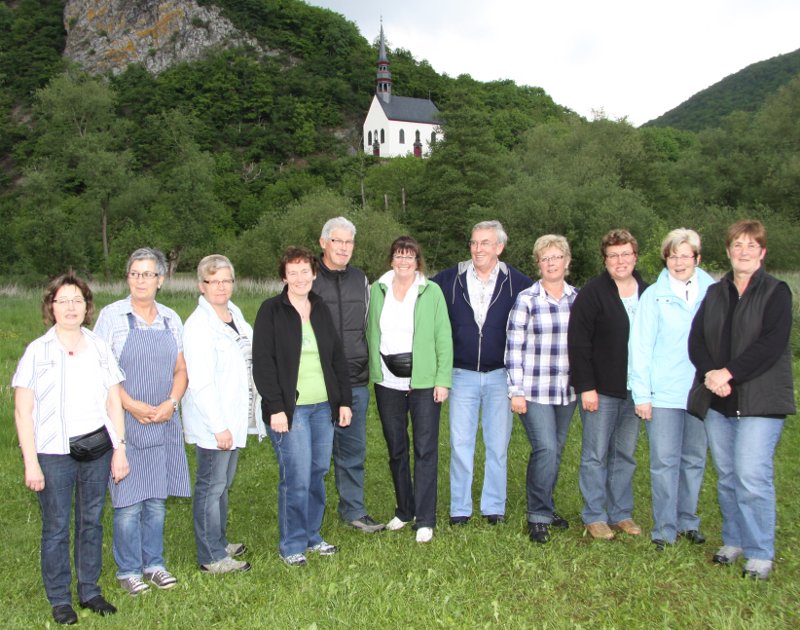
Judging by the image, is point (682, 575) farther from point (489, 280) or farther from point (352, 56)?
point (352, 56)

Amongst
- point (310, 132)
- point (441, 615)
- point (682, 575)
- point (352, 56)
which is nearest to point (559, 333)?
point (682, 575)

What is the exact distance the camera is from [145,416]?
4395 millimetres

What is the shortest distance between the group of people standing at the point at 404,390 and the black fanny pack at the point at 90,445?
1cm

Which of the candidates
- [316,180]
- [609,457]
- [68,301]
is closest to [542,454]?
[609,457]

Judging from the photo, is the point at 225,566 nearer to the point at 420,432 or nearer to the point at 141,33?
the point at 420,432

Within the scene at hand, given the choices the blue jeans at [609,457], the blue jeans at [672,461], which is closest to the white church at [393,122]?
the blue jeans at [609,457]

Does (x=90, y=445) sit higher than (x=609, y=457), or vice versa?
(x=90, y=445)

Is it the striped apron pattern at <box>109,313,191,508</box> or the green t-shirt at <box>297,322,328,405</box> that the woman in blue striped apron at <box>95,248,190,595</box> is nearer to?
the striped apron pattern at <box>109,313,191,508</box>

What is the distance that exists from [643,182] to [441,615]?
48.3 metres

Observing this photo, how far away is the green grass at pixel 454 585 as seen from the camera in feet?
12.7

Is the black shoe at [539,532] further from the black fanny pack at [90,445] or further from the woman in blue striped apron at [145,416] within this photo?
the black fanny pack at [90,445]

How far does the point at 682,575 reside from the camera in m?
4.39

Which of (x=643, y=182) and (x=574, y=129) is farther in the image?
(x=574, y=129)

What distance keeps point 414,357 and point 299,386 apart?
92 cm
